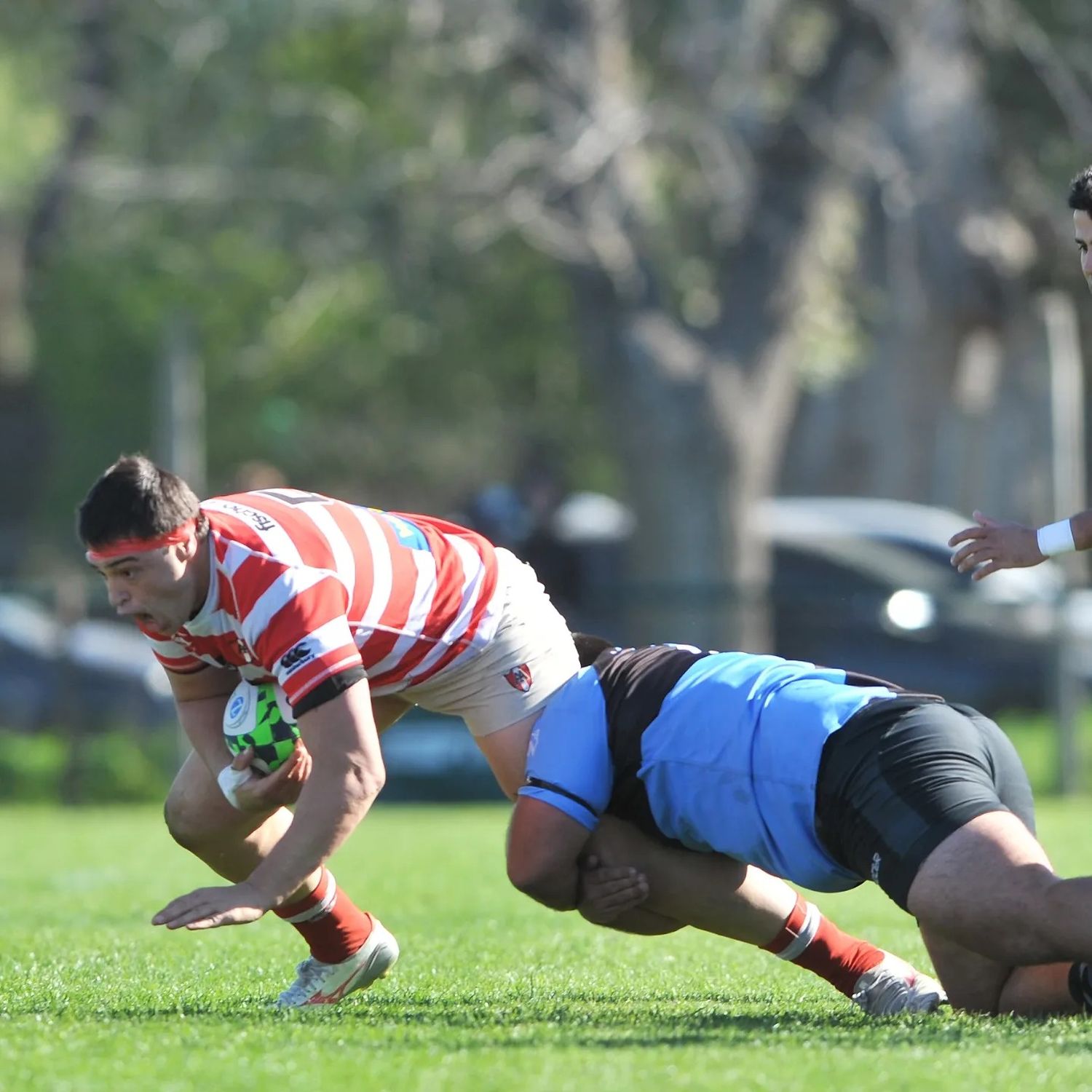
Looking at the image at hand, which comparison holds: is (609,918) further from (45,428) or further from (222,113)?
(45,428)

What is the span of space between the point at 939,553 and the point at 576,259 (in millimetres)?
4382

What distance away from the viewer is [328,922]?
17.8 feet

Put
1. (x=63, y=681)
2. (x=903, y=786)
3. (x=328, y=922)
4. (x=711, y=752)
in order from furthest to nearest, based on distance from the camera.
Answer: (x=63, y=681) < (x=328, y=922) < (x=711, y=752) < (x=903, y=786)

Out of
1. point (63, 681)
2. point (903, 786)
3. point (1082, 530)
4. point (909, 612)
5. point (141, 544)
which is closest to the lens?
point (903, 786)

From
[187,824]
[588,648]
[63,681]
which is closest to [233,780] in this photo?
[187,824]

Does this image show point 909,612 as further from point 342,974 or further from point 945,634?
point 342,974

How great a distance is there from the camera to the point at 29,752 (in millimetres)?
15781

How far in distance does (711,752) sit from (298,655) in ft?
3.60

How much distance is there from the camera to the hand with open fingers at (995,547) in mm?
5105

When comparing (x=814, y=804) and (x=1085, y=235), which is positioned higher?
(x=1085, y=235)

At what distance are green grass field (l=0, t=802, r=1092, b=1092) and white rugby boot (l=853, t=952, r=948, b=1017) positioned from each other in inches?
3.0

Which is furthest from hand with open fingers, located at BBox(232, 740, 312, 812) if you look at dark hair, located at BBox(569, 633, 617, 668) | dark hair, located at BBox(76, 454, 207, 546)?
dark hair, located at BBox(569, 633, 617, 668)

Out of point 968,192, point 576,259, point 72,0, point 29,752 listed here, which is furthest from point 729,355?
point 72,0

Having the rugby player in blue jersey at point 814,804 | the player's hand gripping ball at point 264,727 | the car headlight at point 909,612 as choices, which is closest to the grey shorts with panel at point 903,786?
the rugby player in blue jersey at point 814,804
